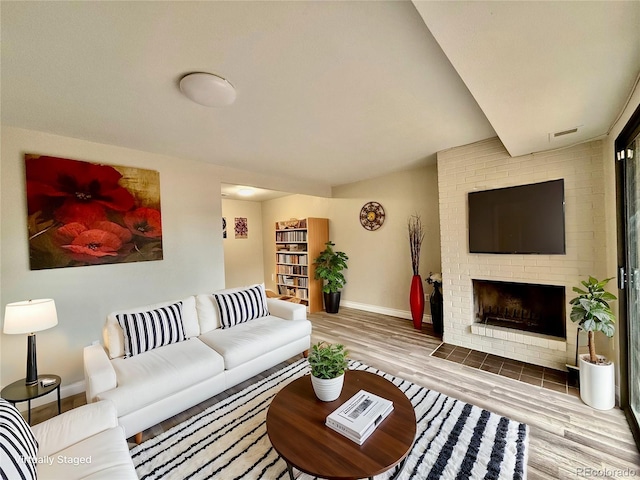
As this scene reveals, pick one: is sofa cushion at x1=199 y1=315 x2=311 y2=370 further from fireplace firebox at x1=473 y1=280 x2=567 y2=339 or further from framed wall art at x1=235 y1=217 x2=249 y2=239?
framed wall art at x1=235 y1=217 x2=249 y2=239

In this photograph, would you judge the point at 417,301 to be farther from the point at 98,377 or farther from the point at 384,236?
the point at 98,377

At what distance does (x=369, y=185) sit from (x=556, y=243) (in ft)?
8.93

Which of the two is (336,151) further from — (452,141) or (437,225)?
(437,225)

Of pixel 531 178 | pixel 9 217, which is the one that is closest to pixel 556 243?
pixel 531 178

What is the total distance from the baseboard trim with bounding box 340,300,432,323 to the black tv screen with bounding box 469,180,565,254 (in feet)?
5.32

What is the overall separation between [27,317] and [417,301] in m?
3.93

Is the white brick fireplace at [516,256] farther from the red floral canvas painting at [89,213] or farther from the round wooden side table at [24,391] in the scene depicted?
the round wooden side table at [24,391]

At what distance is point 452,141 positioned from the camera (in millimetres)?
2824

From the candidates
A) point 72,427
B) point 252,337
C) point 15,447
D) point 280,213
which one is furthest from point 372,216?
point 15,447

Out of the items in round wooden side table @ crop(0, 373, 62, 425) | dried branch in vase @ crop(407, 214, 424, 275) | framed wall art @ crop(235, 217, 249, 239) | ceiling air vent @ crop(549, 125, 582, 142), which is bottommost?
round wooden side table @ crop(0, 373, 62, 425)

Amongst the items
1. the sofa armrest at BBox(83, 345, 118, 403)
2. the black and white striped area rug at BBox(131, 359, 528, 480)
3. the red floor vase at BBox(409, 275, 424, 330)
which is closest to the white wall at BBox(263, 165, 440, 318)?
the red floor vase at BBox(409, 275, 424, 330)

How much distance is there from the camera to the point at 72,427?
1.30 metres

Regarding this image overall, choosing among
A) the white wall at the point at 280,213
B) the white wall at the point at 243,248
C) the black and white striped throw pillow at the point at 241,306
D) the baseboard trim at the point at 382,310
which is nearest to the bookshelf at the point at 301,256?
the white wall at the point at 280,213

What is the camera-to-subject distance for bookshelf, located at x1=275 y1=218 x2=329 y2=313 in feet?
16.0
